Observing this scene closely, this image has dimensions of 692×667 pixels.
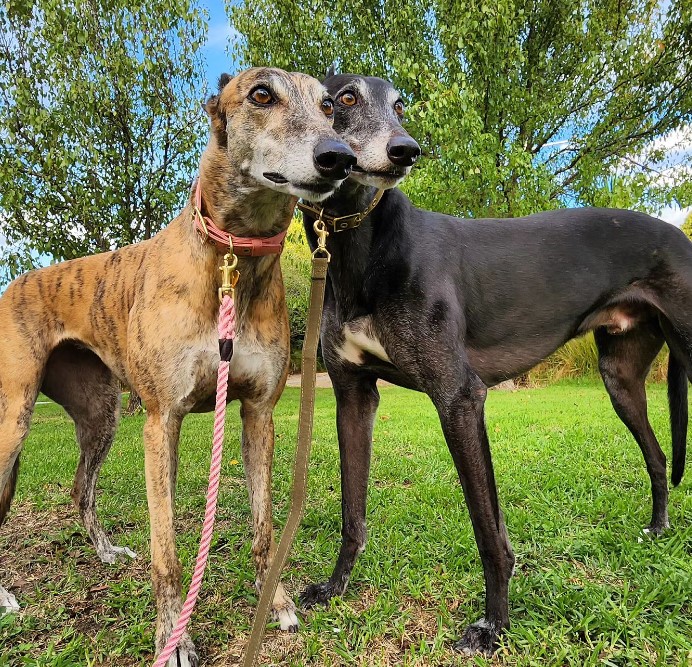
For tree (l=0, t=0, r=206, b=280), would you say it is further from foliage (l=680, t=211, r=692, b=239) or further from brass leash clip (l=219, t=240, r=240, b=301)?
foliage (l=680, t=211, r=692, b=239)

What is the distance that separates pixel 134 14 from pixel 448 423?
969 cm

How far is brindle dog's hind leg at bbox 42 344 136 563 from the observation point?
3.12 m

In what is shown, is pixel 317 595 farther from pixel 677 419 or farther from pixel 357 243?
pixel 677 419

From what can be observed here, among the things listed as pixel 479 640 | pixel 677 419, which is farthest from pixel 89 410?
pixel 677 419

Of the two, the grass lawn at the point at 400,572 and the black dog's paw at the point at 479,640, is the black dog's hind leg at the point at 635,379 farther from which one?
the black dog's paw at the point at 479,640

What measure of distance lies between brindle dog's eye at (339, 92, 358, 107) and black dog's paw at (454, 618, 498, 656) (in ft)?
7.26

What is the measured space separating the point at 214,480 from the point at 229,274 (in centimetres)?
73

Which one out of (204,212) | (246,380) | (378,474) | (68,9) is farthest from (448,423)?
(68,9)

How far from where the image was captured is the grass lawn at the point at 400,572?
2.22m

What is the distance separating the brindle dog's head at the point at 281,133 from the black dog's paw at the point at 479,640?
1.78 meters

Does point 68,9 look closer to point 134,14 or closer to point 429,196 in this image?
point 134,14

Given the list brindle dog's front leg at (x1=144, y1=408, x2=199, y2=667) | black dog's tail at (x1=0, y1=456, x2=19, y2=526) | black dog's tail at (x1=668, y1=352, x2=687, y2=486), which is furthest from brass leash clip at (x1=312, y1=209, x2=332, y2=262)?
black dog's tail at (x1=668, y1=352, x2=687, y2=486)

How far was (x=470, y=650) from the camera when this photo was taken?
2.17 meters

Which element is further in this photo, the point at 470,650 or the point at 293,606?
the point at 293,606
